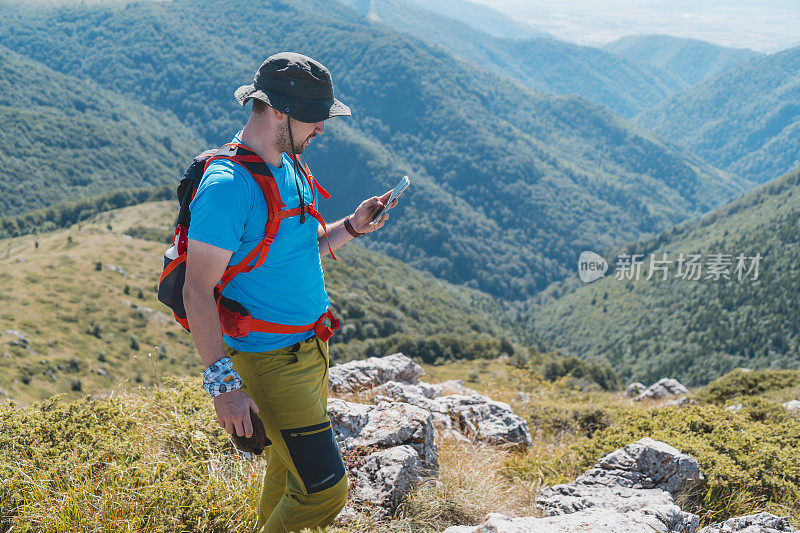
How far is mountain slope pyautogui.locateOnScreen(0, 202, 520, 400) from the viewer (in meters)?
49.0

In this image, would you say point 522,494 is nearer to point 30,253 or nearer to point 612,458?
point 612,458

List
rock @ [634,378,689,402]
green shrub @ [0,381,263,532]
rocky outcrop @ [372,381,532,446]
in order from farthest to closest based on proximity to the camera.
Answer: rock @ [634,378,689,402], rocky outcrop @ [372,381,532,446], green shrub @ [0,381,263,532]

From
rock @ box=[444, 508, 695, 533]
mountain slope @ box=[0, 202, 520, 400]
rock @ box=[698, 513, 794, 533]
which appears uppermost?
rock @ box=[444, 508, 695, 533]

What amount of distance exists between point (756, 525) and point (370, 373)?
541cm

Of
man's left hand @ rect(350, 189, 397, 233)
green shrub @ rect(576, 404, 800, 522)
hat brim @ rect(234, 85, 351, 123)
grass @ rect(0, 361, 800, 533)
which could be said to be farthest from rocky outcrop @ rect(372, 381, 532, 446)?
hat brim @ rect(234, 85, 351, 123)

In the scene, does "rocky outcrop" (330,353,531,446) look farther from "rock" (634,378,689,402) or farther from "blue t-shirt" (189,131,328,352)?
"rock" (634,378,689,402)

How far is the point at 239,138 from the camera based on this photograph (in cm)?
272

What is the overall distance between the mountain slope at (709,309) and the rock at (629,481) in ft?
296

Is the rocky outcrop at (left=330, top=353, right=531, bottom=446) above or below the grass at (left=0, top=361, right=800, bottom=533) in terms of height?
below

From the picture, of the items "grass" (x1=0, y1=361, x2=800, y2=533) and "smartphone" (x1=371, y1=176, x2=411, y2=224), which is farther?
"smartphone" (x1=371, y1=176, x2=411, y2=224)

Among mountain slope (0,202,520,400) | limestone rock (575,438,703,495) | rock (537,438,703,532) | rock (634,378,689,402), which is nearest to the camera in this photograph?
rock (537,438,703,532)

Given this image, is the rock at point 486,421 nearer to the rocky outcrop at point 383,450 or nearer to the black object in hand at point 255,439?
the rocky outcrop at point 383,450

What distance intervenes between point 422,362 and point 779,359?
227 feet

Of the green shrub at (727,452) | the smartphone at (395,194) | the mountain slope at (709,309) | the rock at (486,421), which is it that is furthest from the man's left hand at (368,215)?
the mountain slope at (709,309)
